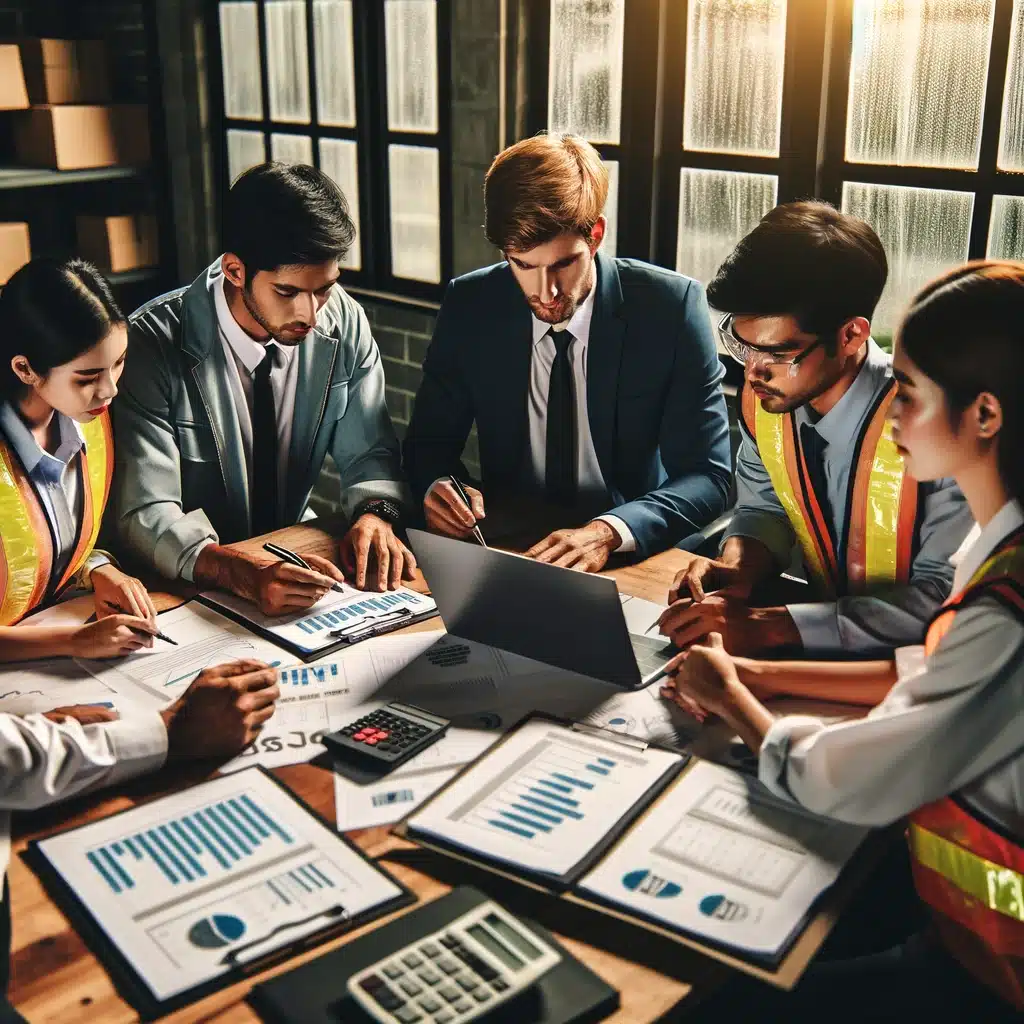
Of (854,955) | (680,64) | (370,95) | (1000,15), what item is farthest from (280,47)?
(854,955)

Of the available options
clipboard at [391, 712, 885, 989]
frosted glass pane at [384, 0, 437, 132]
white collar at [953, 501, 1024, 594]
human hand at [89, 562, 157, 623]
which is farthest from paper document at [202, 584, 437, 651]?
frosted glass pane at [384, 0, 437, 132]

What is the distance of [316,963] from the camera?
106 cm

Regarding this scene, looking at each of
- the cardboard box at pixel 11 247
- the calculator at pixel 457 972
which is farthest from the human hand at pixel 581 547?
the cardboard box at pixel 11 247

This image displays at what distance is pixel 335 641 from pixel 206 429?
76cm

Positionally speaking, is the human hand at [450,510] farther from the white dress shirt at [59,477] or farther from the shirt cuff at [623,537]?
the white dress shirt at [59,477]

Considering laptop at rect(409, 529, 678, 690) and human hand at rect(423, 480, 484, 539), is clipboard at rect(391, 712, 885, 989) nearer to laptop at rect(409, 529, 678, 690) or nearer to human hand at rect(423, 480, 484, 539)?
laptop at rect(409, 529, 678, 690)

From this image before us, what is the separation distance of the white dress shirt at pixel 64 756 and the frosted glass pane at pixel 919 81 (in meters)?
2.24

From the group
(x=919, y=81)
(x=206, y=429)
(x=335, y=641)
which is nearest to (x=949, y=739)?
(x=335, y=641)

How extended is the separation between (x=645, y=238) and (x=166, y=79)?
2317 mm

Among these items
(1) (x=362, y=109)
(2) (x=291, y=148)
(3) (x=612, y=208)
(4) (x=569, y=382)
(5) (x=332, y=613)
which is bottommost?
(5) (x=332, y=613)

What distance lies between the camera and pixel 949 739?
3.82 feet

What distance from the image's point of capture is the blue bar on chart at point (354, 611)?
1774 millimetres

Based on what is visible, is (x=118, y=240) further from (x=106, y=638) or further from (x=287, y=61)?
(x=106, y=638)

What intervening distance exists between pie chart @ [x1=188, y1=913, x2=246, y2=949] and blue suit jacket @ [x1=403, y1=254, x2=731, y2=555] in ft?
4.24
